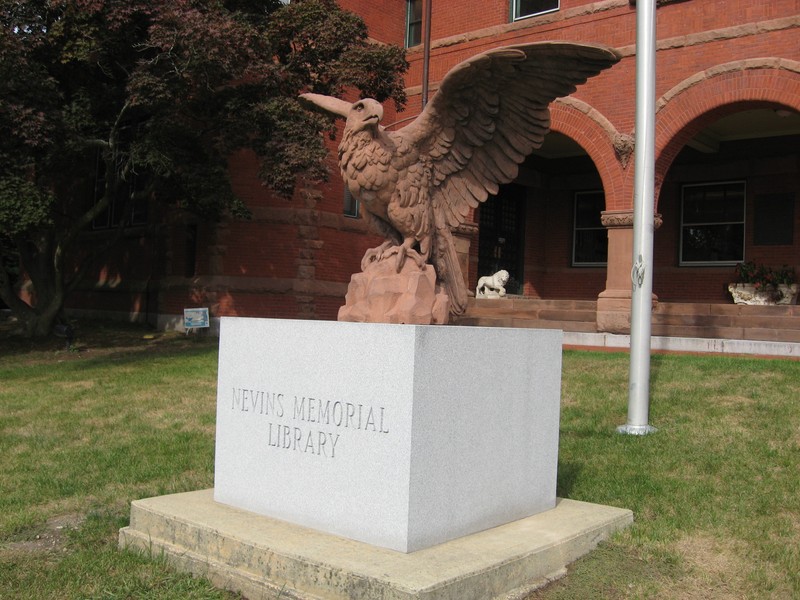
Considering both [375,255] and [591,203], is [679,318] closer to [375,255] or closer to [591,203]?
[591,203]

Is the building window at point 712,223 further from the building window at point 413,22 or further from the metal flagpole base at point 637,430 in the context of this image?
the metal flagpole base at point 637,430

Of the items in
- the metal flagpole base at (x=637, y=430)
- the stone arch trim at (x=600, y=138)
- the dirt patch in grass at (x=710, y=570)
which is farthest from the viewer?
the stone arch trim at (x=600, y=138)

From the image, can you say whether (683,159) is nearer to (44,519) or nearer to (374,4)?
(374,4)

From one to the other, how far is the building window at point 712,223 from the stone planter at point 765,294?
88.1 inches

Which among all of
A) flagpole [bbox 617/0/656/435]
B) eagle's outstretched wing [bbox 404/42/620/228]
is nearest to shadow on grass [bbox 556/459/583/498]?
flagpole [bbox 617/0/656/435]

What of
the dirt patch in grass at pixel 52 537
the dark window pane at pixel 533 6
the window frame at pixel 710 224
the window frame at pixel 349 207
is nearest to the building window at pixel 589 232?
the window frame at pixel 710 224

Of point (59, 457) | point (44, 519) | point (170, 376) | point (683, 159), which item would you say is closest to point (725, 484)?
point (44, 519)

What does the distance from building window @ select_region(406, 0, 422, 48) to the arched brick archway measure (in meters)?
7.71

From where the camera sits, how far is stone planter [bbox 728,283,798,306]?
1636cm

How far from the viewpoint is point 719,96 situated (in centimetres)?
1432

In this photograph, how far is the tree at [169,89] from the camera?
1258cm

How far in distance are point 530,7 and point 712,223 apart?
700cm

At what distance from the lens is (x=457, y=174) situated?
19.2 feet

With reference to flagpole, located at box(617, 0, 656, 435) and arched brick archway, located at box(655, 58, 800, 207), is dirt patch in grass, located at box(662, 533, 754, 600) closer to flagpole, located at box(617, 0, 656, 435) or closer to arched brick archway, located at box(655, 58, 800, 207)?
flagpole, located at box(617, 0, 656, 435)
